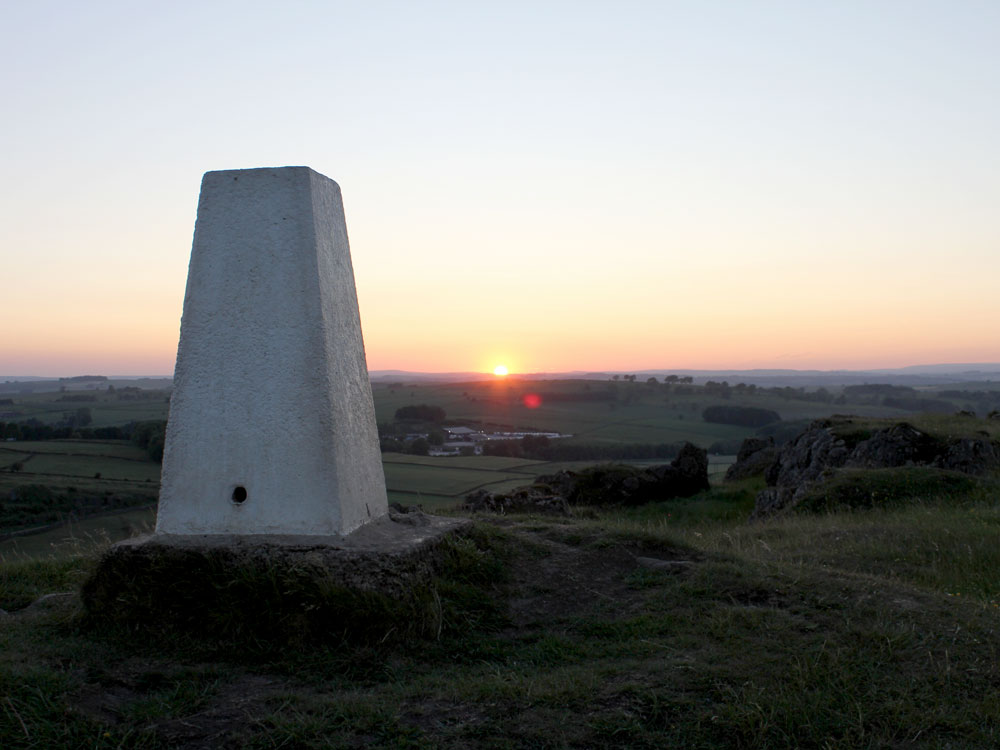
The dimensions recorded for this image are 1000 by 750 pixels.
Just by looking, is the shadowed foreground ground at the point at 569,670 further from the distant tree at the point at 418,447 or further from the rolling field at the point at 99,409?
the rolling field at the point at 99,409

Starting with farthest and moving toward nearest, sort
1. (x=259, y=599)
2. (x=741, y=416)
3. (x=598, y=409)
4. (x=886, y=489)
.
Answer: (x=598, y=409)
(x=741, y=416)
(x=886, y=489)
(x=259, y=599)

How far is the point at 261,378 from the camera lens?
5.85m

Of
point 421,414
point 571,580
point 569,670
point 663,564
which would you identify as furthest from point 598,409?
point 569,670

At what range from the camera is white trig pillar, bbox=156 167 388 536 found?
5.76 meters

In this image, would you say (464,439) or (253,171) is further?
(464,439)

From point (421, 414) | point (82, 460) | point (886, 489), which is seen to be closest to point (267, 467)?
point (886, 489)

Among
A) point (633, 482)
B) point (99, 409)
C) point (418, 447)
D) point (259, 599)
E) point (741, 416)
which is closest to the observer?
point (259, 599)

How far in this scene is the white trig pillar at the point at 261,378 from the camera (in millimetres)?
5762

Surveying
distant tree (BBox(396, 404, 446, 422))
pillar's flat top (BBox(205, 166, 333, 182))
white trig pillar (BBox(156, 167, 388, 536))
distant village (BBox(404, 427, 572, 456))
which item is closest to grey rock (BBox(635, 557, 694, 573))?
white trig pillar (BBox(156, 167, 388, 536))

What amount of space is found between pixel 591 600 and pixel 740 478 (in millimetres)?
13972

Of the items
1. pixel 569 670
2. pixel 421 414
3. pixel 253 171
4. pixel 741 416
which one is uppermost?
pixel 253 171

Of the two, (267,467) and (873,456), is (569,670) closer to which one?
(267,467)

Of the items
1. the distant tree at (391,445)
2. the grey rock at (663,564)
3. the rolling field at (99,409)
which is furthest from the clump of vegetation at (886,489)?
the rolling field at (99,409)

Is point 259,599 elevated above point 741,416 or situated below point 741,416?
above
